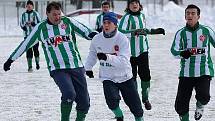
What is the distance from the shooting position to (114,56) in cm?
601

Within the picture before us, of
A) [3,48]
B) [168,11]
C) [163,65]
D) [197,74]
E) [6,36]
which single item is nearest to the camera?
[197,74]

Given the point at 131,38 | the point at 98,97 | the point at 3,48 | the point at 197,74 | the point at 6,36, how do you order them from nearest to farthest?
the point at 197,74 → the point at 131,38 → the point at 98,97 → the point at 3,48 → the point at 6,36

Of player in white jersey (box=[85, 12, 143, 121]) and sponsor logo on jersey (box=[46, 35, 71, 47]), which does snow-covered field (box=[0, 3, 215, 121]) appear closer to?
player in white jersey (box=[85, 12, 143, 121])

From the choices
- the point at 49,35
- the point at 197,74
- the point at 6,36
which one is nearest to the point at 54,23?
the point at 49,35

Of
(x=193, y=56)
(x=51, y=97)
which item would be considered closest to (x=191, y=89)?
(x=193, y=56)

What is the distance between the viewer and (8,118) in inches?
301

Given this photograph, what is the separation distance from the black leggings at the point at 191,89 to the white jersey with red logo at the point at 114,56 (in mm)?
651

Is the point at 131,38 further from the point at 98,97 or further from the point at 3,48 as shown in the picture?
the point at 3,48

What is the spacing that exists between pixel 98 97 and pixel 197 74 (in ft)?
10.9

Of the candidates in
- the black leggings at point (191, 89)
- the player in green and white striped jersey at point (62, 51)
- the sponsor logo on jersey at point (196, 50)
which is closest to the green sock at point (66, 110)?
the player in green and white striped jersey at point (62, 51)

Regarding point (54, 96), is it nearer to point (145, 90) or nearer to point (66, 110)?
point (145, 90)

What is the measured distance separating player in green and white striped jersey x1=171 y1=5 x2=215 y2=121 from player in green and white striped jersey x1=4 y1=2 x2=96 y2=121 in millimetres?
1016

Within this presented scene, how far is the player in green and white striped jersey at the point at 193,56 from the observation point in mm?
6281

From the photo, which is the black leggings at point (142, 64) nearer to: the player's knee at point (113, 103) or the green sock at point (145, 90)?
the green sock at point (145, 90)
